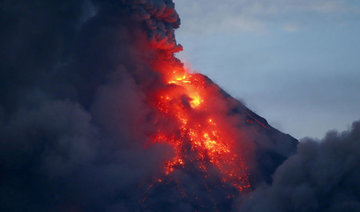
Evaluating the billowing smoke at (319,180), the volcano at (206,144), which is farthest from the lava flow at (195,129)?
the billowing smoke at (319,180)

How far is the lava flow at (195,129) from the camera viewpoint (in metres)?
39.9

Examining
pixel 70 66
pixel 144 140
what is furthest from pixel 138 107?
pixel 70 66

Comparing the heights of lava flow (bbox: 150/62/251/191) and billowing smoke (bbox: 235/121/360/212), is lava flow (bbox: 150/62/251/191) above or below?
above

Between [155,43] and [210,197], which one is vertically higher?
[155,43]

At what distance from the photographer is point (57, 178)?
1500 inches

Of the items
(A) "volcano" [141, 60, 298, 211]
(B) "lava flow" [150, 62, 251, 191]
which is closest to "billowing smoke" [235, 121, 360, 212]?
(A) "volcano" [141, 60, 298, 211]

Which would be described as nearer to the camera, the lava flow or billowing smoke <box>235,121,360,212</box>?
billowing smoke <box>235,121,360,212</box>

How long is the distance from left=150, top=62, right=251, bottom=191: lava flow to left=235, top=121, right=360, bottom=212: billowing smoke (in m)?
2.90

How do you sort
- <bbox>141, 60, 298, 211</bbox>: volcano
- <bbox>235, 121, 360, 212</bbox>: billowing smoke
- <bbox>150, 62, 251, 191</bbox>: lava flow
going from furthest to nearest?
<bbox>150, 62, 251, 191</bbox>: lava flow
<bbox>141, 60, 298, 211</bbox>: volcano
<bbox>235, 121, 360, 212</bbox>: billowing smoke

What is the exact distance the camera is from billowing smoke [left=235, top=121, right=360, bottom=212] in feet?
117

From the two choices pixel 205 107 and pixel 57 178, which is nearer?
pixel 57 178

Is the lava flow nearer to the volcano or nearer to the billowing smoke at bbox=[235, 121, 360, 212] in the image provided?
the volcano

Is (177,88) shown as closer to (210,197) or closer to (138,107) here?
(138,107)

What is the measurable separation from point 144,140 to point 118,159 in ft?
6.23
